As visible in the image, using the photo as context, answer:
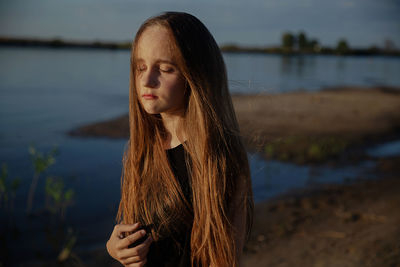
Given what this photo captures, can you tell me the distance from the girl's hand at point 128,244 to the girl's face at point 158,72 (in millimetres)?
500

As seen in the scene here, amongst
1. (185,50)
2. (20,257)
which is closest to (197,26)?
(185,50)

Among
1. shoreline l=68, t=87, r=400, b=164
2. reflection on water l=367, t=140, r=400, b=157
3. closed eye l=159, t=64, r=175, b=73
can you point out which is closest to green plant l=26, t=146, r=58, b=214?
shoreline l=68, t=87, r=400, b=164

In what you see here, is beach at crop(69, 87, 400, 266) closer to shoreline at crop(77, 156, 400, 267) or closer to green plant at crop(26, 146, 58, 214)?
shoreline at crop(77, 156, 400, 267)

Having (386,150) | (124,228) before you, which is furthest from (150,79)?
(386,150)

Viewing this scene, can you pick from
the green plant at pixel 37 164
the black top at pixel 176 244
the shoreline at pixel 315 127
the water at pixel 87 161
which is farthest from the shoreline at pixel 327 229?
the black top at pixel 176 244

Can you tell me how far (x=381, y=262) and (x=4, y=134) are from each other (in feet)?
36.4

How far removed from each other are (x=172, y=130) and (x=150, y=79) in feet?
0.98

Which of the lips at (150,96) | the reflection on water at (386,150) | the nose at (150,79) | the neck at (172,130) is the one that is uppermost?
the nose at (150,79)

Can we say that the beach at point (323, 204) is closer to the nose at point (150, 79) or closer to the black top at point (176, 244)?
the black top at point (176, 244)

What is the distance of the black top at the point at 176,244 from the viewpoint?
1629 millimetres

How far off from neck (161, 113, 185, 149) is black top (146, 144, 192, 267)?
0.04 meters

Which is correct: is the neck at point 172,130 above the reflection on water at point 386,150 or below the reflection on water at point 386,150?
above

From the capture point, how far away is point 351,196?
6441 mm

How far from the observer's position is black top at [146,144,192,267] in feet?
5.34
